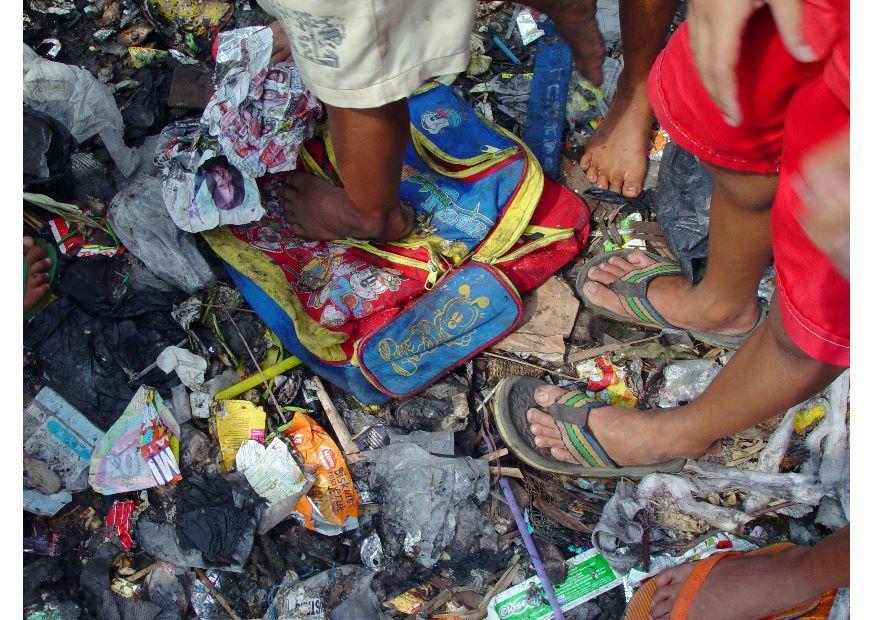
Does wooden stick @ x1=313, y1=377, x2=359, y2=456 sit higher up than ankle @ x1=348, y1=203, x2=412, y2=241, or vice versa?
ankle @ x1=348, y1=203, x2=412, y2=241

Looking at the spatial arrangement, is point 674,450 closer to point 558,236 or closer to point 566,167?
point 558,236

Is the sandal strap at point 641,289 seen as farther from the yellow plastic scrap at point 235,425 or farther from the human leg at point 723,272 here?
the yellow plastic scrap at point 235,425

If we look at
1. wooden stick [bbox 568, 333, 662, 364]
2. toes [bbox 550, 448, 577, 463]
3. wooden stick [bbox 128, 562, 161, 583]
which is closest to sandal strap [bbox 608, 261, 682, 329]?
wooden stick [bbox 568, 333, 662, 364]

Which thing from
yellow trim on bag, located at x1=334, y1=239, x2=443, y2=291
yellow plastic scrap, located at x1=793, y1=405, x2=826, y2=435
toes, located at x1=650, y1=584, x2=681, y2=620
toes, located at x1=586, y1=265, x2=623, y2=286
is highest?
toes, located at x1=586, y1=265, x2=623, y2=286

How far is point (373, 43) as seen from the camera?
5.58 feet

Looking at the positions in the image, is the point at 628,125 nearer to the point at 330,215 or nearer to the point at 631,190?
the point at 631,190

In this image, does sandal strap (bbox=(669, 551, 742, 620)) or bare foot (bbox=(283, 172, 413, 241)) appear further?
bare foot (bbox=(283, 172, 413, 241))

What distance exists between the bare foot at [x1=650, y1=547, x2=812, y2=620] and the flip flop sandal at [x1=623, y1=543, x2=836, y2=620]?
20 mm

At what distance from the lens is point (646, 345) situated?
2.73 m

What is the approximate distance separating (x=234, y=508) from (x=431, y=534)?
0.71m

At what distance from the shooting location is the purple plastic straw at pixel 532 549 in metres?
2.37

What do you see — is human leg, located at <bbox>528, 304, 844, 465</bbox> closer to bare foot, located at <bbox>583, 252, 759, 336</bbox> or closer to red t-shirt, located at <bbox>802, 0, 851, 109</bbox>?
bare foot, located at <bbox>583, 252, 759, 336</bbox>

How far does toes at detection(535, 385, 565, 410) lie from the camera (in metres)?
2.60

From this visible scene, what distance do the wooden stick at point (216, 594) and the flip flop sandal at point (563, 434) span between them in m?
1.15
